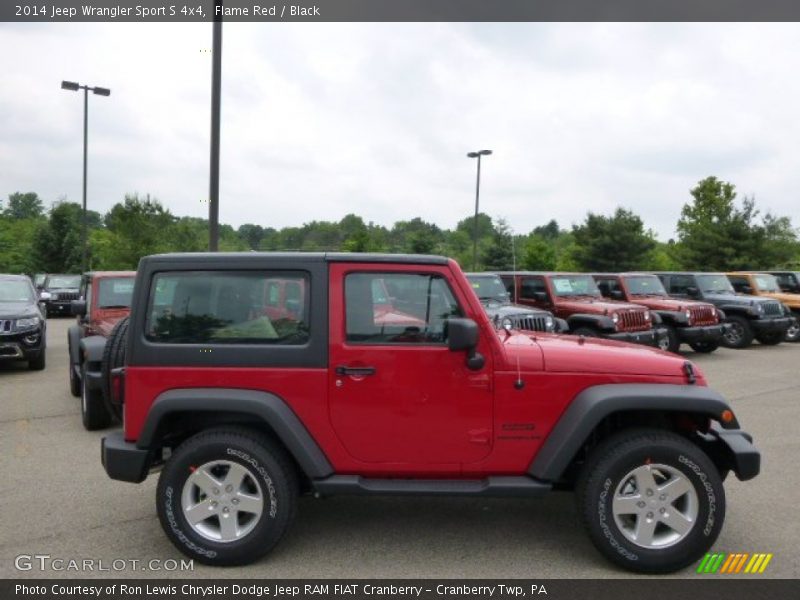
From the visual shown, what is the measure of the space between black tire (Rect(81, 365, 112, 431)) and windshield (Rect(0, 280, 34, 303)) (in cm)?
547

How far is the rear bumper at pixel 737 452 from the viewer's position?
3.97 m

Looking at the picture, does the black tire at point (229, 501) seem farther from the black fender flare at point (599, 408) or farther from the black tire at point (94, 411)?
the black tire at point (94, 411)

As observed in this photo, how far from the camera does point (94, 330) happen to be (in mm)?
8312

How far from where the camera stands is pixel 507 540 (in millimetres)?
4336

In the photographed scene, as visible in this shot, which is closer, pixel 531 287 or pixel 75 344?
pixel 75 344

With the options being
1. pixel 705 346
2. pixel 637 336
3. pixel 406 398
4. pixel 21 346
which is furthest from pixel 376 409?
pixel 705 346

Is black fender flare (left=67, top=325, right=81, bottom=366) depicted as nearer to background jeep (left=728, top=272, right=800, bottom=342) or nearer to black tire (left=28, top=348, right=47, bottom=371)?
black tire (left=28, top=348, right=47, bottom=371)

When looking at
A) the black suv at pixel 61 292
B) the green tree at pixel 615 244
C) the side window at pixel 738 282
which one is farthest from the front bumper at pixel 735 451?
the green tree at pixel 615 244

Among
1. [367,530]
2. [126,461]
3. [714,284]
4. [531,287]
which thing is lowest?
[367,530]

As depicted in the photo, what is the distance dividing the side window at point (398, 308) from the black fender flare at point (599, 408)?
2.73ft

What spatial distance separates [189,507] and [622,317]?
9.99m

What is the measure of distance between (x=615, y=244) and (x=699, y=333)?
25.3m

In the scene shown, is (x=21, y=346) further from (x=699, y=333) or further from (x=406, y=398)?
(x=699, y=333)

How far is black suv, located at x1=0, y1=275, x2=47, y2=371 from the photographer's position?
35.0 ft
